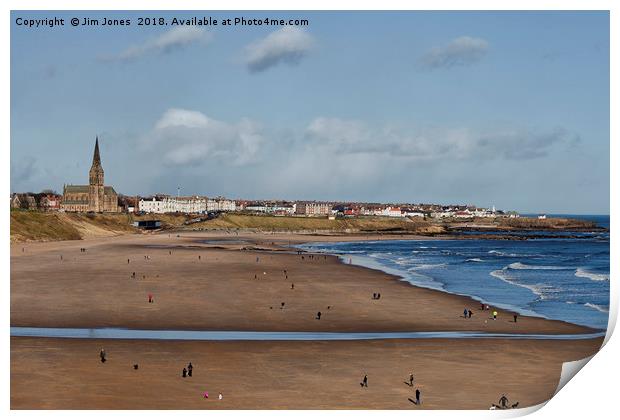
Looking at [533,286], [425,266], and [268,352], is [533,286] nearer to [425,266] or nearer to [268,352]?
[425,266]

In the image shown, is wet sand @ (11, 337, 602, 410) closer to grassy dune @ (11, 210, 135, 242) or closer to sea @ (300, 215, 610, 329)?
sea @ (300, 215, 610, 329)

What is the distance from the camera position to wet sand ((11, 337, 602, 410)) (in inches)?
1099

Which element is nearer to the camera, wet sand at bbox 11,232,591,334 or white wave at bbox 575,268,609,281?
wet sand at bbox 11,232,591,334

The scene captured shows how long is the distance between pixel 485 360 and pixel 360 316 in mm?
12781

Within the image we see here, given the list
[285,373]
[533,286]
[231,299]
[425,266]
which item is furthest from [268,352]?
[425,266]

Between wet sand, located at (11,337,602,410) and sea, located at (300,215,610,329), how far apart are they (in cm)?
1319

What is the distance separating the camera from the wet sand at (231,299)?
43.6 m

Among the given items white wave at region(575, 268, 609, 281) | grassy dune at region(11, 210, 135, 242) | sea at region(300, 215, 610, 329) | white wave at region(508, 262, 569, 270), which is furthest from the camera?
grassy dune at region(11, 210, 135, 242)

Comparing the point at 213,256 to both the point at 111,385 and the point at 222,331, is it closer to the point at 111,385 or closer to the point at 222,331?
the point at 222,331

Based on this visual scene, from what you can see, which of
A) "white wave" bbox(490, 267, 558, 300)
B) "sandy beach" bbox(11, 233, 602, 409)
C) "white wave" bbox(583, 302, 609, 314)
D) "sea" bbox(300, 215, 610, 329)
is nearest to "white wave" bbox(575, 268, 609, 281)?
"sea" bbox(300, 215, 610, 329)

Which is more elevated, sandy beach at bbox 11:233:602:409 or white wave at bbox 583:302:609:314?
white wave at bbox 583:302:609:314

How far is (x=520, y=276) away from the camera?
242ft

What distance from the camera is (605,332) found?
4281cm

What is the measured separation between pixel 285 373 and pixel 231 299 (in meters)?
21.3
